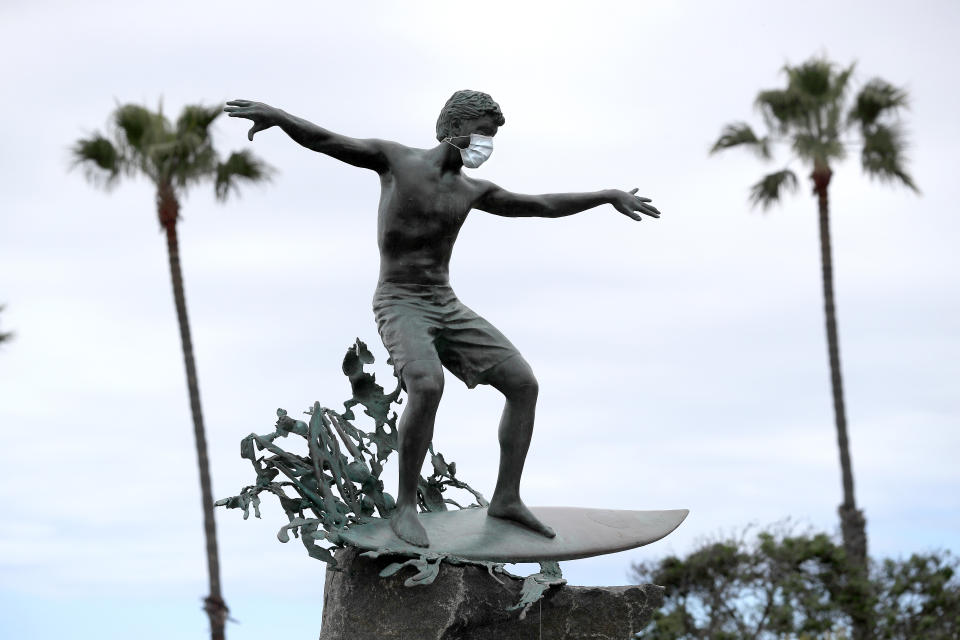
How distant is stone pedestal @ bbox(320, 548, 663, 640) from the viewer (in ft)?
23.5

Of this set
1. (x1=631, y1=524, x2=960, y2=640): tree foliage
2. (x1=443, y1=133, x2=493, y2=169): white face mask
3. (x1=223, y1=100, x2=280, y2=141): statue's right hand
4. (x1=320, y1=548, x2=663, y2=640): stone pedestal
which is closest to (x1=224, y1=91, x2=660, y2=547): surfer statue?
(x1=443, y1=133, x2=493, y2=169): white face mask

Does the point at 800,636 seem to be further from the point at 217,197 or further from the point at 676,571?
the point at 217,197

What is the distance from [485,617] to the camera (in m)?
7.26

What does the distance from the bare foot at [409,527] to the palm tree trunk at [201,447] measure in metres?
8.58

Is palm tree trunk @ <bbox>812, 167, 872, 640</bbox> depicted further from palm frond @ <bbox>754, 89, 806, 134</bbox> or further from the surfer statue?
the surfer statue

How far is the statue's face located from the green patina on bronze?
1.24 metres

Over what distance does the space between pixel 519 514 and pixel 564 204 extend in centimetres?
174

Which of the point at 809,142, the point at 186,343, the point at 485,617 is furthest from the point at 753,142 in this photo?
the point at 485,617

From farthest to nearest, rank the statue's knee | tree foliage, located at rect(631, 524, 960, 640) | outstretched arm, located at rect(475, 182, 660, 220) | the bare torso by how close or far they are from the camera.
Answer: tree foliage, located at rect(631, 524, 960, 640)
outstretched arm, located at rect(475, 182, 660, 220)
the bare torso
the statue's knee

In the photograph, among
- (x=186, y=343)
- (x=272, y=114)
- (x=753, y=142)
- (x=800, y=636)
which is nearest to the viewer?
(x=272, y=114)

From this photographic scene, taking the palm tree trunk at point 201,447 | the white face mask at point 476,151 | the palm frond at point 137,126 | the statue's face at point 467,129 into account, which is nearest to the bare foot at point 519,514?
the white face mask at point 476,151

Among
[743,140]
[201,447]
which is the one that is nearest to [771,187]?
[743,140]

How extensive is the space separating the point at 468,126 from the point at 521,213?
69cm

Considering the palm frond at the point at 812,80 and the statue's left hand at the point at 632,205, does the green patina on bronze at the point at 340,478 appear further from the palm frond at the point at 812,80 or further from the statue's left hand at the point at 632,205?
the palm frond at the point at 812,80
